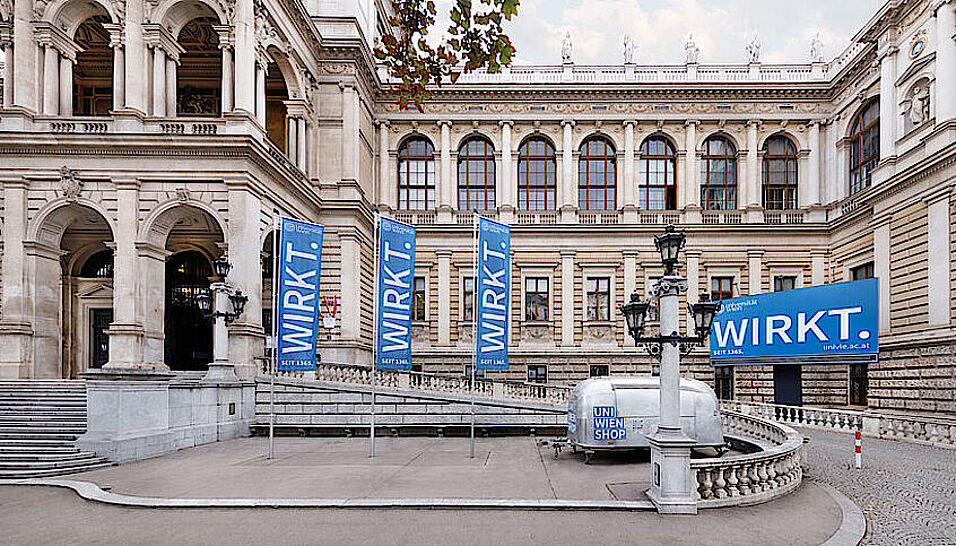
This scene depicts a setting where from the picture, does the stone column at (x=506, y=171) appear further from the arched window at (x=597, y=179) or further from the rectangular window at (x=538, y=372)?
the rectangular window at (x=538, y=372)

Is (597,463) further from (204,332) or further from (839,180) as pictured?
(839,180)

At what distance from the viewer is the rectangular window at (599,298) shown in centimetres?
3838

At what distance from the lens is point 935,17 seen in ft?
90.8

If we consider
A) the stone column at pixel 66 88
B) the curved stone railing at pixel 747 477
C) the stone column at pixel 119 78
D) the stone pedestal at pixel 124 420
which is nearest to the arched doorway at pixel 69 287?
the stone column at pixel 66 88

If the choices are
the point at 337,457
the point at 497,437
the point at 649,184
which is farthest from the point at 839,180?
the point at 337,457

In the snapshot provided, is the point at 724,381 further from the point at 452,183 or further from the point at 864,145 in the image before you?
the point at 452,183

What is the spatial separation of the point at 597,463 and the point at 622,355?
21533 mm

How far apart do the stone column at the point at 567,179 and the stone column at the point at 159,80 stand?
21.6 metres

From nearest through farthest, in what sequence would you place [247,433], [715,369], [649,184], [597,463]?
[597,463]
[247,433]
[715,369]
[649,184]

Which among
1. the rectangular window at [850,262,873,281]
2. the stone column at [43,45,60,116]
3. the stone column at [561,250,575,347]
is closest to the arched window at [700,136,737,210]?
the rectangular window at [850,262,873,281]

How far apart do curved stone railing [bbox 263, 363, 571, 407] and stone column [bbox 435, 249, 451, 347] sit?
40.8 ft

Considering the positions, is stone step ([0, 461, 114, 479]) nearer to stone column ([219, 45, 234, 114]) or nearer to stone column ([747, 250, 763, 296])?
stone column ([219, 45, 234, 114])

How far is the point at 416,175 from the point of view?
131 feet

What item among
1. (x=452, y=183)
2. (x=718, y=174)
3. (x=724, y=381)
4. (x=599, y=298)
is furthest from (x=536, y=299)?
(x=718, y=174)
